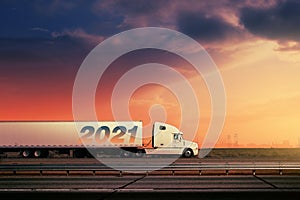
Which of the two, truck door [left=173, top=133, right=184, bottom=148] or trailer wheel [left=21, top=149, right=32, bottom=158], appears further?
trailer wheel [left=21, top=149, right=32, bottom=158]

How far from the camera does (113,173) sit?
3198 cm

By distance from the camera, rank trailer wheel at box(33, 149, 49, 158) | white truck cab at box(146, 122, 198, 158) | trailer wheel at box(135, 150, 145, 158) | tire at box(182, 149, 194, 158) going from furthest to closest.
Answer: trailer wheel at box(33, 149, 49, 158)
trailer wheel at box(135, 150, 145, 158)
tire at box(182, 149, 194, 158)
white truck cab at box(146, 122, 198, 158)

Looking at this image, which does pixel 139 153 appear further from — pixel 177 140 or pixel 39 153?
pixel 39 153

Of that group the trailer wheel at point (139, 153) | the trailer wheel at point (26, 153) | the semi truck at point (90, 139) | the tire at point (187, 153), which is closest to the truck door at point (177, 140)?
the semi truck at point (90, 139)

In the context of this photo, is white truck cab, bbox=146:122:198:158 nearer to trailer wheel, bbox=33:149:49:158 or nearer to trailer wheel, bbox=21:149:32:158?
trailer wheel, bbox=33:149:49:158

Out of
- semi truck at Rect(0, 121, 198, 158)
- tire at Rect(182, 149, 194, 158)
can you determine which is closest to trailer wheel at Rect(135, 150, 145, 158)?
semi truck at Rect(0, 121, 198, 158)

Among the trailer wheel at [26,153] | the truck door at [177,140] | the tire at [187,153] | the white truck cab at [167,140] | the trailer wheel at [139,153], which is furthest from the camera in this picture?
the trailer wheel at [26,153]

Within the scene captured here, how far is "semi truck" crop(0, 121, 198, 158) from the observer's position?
175 feet

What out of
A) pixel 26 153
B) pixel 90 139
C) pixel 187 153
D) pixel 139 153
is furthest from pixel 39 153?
pixel 187 153

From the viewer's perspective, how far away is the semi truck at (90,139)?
175 ft

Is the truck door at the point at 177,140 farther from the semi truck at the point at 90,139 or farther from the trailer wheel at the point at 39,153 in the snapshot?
Answer: the trailer wheel at the point at 39,153
